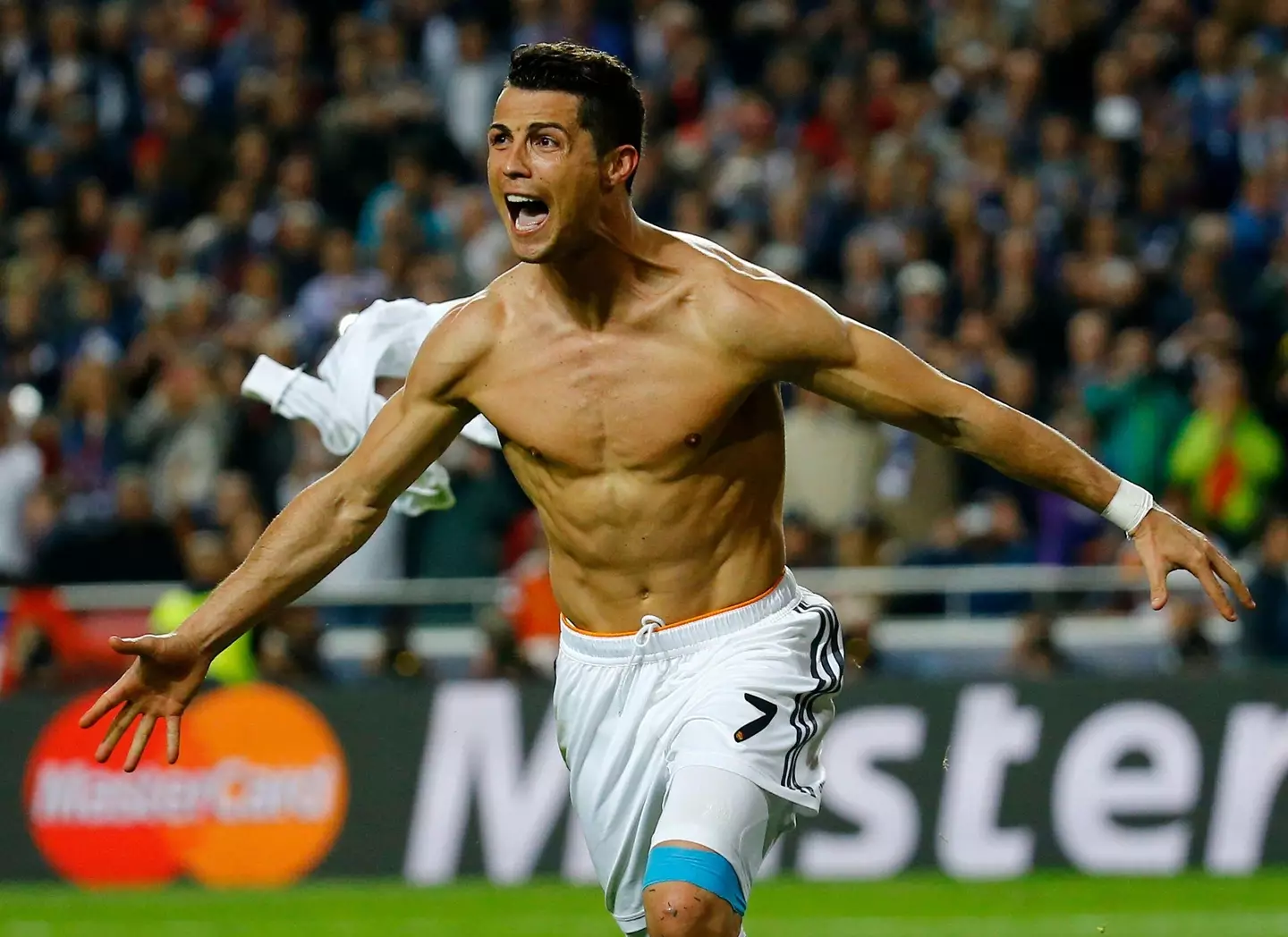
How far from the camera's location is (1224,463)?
13.8 metres

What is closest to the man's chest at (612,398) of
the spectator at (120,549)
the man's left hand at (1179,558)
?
the man's left hand at (1179,558)

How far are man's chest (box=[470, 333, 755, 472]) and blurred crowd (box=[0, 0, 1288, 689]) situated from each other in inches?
299

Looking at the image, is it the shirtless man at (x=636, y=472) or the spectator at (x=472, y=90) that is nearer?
the shirtless man at (x=636, y=472)

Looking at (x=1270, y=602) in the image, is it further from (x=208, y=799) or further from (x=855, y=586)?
(x=208, y=799)

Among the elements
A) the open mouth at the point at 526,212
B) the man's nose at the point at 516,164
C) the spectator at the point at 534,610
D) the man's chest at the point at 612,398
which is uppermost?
the man's nose at the point at 516,164

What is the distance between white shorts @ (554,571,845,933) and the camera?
5.97 meters

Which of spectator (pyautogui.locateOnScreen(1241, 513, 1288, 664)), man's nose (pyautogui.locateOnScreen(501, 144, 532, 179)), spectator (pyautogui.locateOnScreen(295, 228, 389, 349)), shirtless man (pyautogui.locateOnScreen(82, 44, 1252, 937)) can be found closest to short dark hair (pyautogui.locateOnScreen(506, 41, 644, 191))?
shirtless man (pyautogui.locateOnScreen(82, 44, 1252, 937))

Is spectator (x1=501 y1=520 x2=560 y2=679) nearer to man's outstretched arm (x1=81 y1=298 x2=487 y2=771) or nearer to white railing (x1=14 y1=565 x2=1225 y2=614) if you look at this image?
white railing (x1=14 y1=565 x2=1225 y2=614)

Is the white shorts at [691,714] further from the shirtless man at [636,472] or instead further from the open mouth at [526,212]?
the open mouth at [526,212]

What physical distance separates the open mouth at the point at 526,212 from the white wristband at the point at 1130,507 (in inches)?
64.3

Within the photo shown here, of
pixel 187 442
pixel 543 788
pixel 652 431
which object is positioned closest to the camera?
pixel 652 431

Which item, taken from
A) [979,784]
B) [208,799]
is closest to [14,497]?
[208,799]

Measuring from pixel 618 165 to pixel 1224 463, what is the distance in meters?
8.41

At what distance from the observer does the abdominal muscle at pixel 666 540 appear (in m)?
6.20
